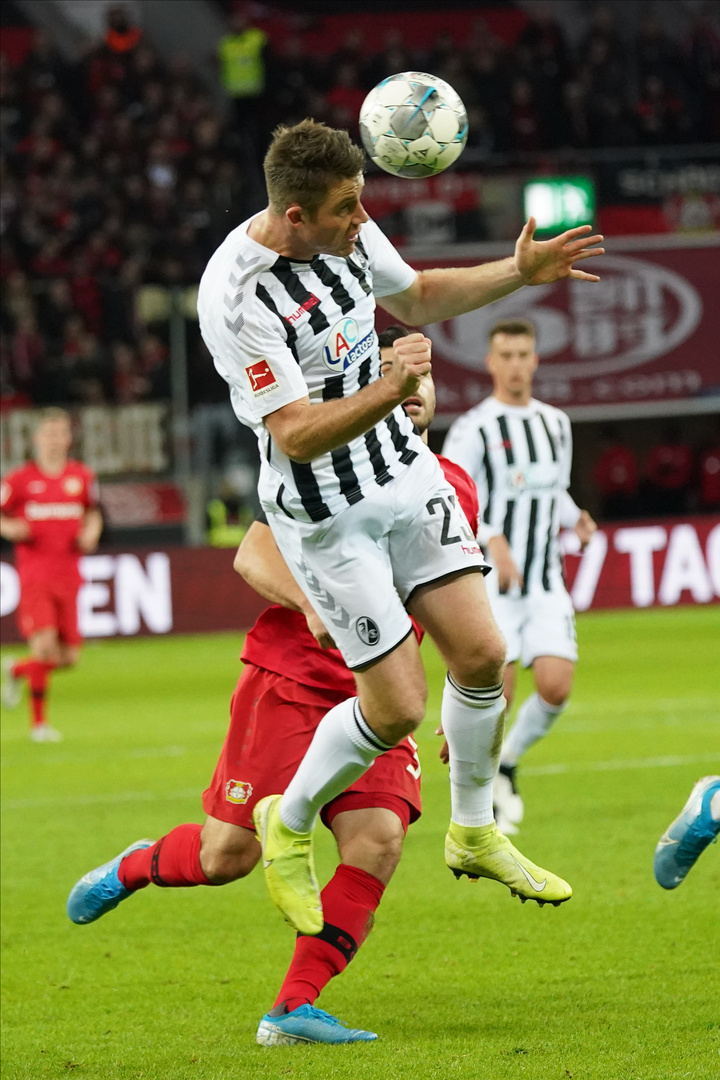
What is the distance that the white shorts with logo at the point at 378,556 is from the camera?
390 cm

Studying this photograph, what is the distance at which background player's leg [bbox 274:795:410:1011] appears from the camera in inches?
162

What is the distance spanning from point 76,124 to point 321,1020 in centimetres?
1897

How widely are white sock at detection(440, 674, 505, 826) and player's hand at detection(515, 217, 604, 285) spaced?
1083mm

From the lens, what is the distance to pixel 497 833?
412 centimetres

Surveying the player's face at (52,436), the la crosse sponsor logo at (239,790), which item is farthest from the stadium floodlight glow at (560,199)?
the la crosse sponsor logo at (239,790)

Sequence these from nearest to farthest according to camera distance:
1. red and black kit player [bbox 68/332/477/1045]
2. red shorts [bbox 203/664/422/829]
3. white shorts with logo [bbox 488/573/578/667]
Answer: red and black kit player [bbox 68/332/477/1045], red shorts [bbox 203/664/422/829], white shorts with logo [bbox 488/573/578/667]

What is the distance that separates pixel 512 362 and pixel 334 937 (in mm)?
3907

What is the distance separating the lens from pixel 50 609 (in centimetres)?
1091

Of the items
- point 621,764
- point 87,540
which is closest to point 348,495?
point 621,764

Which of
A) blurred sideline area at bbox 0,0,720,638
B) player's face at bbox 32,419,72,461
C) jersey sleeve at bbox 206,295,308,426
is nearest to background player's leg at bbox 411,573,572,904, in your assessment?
jersey sleeve at bbox 206,295,308,426

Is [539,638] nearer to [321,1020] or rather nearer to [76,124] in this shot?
[321,1020]

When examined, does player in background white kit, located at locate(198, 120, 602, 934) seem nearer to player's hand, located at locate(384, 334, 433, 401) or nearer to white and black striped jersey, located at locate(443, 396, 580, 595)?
player's hand, located at locate(384, 334, 433, 401)

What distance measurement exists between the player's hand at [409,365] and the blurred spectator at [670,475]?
1565 centimetres

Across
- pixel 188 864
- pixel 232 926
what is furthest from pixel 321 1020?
pixel 232 926
